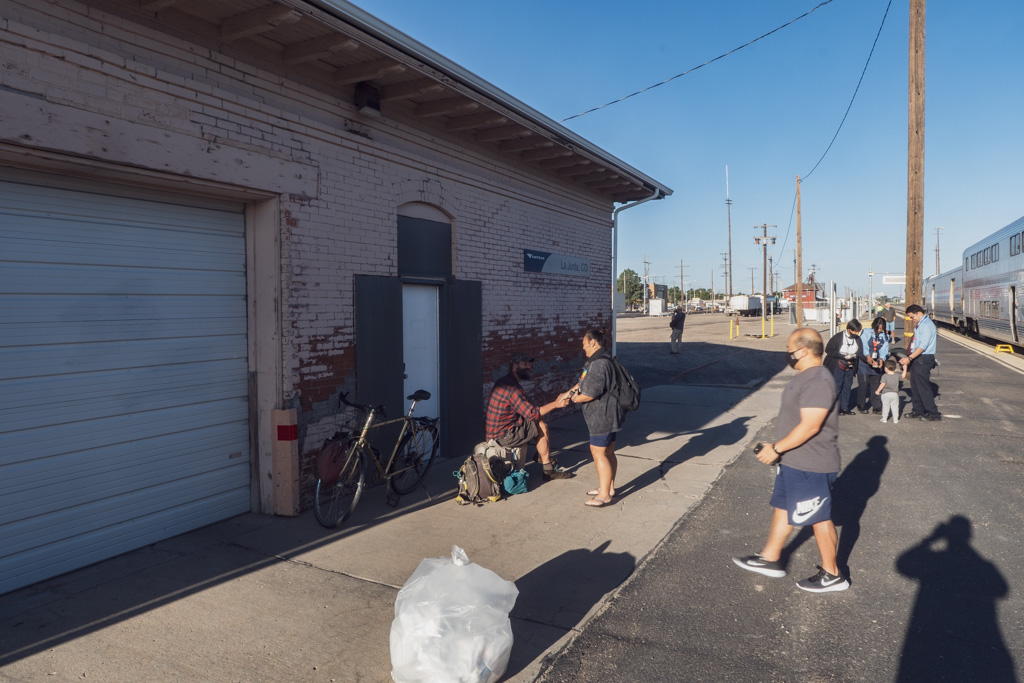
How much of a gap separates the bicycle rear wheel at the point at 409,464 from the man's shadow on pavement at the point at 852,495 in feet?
11.9

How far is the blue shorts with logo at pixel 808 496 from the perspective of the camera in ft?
14.0

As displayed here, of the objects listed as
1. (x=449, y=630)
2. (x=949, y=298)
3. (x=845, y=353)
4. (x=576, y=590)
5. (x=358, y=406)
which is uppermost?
(x=949, y=298)

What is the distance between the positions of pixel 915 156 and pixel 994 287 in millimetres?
13326

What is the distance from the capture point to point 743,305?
2660 inches

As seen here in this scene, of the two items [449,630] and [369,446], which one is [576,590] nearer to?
[449,630]

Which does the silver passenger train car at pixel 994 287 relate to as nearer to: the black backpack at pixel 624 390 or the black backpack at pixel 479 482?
the black backpack at pixel 624 390

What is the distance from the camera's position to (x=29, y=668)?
339 cm

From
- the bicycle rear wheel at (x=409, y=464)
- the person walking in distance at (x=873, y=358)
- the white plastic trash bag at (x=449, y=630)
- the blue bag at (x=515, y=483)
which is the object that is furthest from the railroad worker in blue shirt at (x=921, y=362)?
the white plastic trash bag at (x=449, y=630)

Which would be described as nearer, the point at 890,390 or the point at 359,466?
the point at 359,466

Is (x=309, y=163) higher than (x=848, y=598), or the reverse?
(x=309, y=163)

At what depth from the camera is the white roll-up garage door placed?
14.5 ft

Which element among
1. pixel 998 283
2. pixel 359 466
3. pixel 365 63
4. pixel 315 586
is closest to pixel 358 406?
pixel 359 466

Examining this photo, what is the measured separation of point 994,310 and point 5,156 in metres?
28.2

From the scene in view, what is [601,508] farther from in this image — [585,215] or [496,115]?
[585,215]
